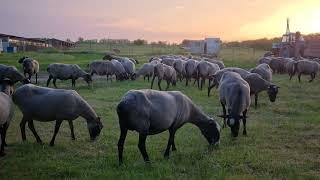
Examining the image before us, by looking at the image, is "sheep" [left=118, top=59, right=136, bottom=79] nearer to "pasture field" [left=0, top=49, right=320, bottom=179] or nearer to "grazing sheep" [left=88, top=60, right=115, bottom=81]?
"grazing sheep" [left=88, top=60, right=115, bottom=81]

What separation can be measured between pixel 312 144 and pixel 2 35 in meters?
63.1

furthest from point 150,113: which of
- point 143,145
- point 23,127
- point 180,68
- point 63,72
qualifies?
point 180,68

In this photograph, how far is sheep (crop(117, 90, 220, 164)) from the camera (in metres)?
9.82

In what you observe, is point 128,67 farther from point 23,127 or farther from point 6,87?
point 23,127

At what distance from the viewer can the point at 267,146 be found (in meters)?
12.7

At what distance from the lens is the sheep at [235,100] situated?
13320mm

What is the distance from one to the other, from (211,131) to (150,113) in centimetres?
268

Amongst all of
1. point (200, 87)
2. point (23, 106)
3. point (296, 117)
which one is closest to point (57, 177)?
point (23, 106)

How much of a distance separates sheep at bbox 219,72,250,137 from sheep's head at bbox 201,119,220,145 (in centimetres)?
79

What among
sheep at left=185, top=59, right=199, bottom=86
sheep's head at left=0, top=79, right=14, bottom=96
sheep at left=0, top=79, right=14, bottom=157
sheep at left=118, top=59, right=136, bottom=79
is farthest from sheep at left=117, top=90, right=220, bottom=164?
sheep at left=118, top=59, right=136, bottom=79

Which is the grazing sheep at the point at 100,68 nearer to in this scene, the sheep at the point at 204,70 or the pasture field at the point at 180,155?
the sheep at the point at 204,70

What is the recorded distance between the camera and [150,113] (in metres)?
10.1

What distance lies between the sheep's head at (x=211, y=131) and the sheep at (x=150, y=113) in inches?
21.4

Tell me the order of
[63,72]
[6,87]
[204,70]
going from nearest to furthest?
[6,87]
[63,72]
[204,70]
